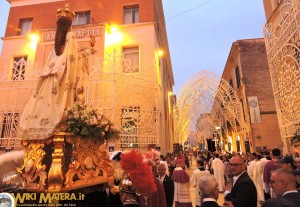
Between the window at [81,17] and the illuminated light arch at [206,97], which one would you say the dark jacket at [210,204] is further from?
the window at [81,17]

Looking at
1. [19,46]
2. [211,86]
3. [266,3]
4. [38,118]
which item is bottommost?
[38,118]

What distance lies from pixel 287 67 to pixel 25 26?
62.9ft

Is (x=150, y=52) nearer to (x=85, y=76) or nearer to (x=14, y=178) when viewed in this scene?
(x=85, y=76)

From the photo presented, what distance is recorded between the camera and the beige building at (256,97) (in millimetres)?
17812

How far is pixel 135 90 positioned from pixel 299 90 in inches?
308

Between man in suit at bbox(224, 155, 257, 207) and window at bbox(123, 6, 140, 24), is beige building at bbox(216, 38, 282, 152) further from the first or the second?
man in suit at bbox(224, 155, 257, 207)

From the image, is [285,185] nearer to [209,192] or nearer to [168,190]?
[209,192]

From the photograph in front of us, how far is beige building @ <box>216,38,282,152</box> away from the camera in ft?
58.4

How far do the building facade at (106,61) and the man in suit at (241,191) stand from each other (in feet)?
24.4

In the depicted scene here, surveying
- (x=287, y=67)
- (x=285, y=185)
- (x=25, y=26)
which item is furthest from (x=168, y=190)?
A: (x=25, y=26)

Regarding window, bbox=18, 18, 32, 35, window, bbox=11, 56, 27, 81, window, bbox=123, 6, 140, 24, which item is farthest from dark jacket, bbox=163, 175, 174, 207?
window, bbox=18, 18, 32, 35

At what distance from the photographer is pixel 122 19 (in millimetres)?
16359

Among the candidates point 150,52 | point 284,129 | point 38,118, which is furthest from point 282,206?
point 150,52

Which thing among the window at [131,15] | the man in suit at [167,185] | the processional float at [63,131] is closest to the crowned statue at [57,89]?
the processional float at [63,131]
